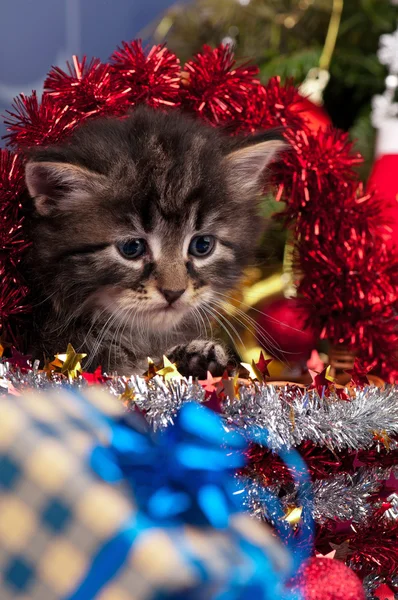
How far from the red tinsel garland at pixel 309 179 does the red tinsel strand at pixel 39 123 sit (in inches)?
1.2

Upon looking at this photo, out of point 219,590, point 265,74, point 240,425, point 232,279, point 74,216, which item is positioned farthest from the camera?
point 265,74

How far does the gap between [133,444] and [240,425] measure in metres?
0.11

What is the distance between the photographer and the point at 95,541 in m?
0.50

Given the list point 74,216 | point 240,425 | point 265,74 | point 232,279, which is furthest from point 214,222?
point 265,74

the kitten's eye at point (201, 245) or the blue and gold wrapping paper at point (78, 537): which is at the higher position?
the kitten's eye at point (201, 245)

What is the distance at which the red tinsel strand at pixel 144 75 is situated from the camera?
1094 millimetres

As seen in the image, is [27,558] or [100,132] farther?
[100,132]

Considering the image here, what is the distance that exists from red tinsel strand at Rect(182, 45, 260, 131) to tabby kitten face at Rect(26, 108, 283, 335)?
156mm

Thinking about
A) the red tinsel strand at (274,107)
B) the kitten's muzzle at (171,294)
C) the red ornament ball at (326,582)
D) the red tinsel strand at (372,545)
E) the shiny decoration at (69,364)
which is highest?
the red tinsel strand at (274,107)

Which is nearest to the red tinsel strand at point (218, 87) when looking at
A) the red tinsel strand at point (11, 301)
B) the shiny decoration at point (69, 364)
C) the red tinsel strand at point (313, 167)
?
the red tinsel strand at point (313, 167)

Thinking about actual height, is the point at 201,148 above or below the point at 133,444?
above

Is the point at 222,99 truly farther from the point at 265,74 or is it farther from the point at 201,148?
the point at 265,74

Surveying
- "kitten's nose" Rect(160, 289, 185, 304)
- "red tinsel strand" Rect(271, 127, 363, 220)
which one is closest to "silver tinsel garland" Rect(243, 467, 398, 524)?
"kitten's nose" Rect(160, 289, 185, 304)

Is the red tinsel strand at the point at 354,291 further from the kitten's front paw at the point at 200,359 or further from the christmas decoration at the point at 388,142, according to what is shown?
the kitten's front paw at the point at 200,359
